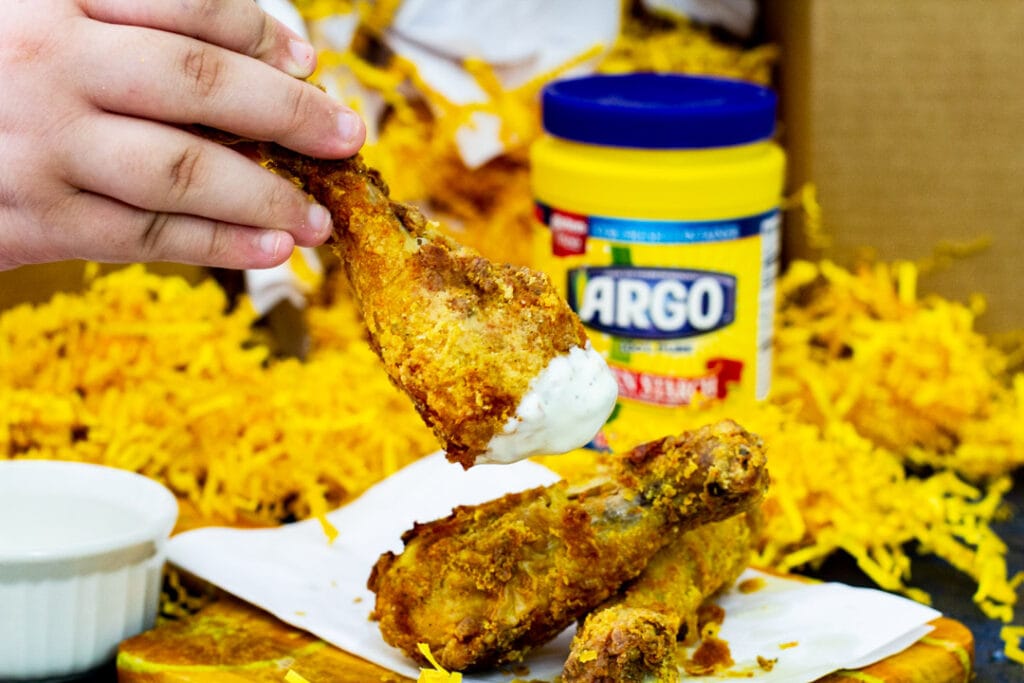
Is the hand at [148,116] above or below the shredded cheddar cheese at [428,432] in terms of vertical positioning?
above

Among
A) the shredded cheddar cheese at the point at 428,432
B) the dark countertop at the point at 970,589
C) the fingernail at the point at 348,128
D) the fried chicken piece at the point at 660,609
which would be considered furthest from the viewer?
the shredded cheddar cheese at the point at 428,432

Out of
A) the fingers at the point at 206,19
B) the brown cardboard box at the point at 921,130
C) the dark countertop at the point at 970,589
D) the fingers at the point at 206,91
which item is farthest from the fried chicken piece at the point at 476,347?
the brown cardboard box at the point at 921,130

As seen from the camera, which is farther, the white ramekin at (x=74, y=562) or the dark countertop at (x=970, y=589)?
the dark countertop at (x=970, y=589)

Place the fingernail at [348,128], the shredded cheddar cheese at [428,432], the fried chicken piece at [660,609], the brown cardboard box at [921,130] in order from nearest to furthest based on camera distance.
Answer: the fried chicken piece at [660,609], the fingernail at [348,128], the shredded cheddar cheese at [428,432], the brown cardboard box at [921,130]

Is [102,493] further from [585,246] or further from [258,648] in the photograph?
[585,246]

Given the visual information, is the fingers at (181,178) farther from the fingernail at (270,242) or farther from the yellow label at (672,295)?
the yellow label at (672,295)

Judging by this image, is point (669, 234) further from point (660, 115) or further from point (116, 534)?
point (116, 534)

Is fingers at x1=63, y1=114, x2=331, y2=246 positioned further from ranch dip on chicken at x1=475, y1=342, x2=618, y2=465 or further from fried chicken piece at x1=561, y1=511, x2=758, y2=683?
fried chicken piece at x1=561, y1=511, x2=758, y2=683

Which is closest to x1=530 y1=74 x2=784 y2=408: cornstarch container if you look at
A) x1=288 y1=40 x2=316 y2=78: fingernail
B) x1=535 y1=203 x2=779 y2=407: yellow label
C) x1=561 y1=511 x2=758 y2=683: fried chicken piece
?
x1=535 y1=203 x2=779 y2=407: yellow label
